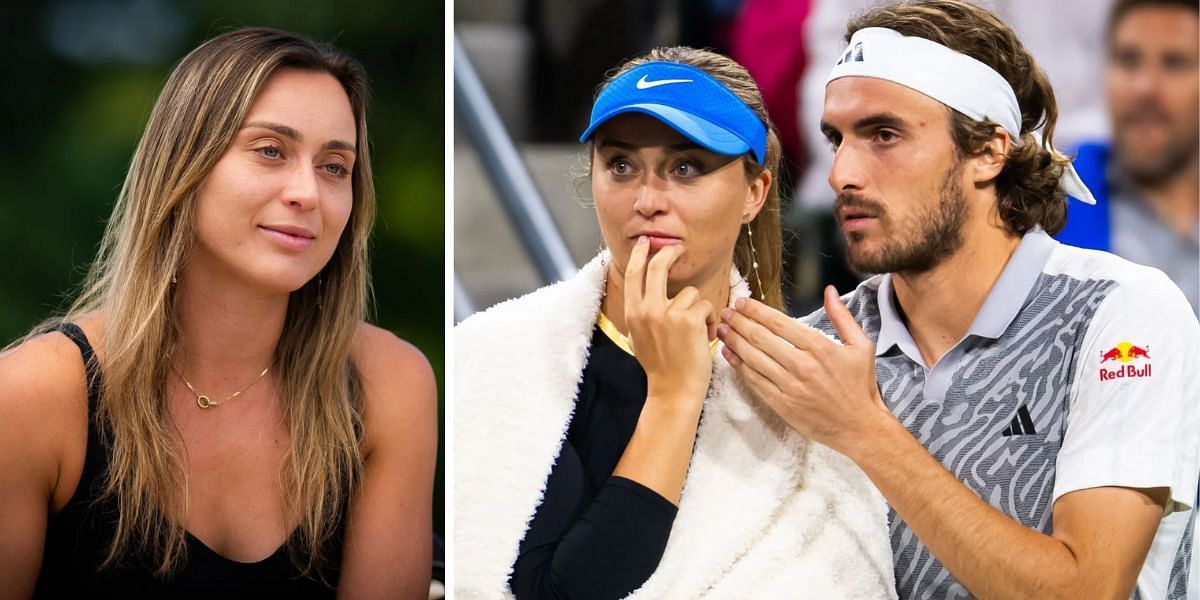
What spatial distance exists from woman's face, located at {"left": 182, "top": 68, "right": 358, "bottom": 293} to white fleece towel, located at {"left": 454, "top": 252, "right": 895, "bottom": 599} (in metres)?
0.32

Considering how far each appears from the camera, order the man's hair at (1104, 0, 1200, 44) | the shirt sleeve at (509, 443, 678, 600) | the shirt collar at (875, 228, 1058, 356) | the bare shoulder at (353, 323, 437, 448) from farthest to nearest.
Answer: the man's hair at (1104, 0, 1200, 44) < the bare shoulder at (353, 323, 437, 448) < the shirt collar at (875, 228, 1058, 356) < the shirt sleeve at (509, 443, 678, 600)

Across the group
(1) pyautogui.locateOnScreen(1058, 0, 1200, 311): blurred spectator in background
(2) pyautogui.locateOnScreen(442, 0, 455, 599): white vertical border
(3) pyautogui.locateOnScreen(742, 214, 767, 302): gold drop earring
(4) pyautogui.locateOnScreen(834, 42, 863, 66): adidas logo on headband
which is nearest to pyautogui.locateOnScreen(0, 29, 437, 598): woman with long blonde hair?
(2) pyautogui.locateOnScreen(442, 0, 455, 599): white vertical border

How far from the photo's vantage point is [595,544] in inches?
58.3

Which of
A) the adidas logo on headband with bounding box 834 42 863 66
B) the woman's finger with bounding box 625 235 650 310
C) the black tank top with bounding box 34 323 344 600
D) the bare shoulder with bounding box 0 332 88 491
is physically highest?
the adidas logo on headband with bounding box 834 42 863 66

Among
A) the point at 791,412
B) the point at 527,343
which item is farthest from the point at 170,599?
the point at 791,412

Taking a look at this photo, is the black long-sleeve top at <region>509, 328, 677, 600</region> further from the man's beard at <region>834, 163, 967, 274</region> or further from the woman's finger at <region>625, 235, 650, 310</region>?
the man's beard at <region>834, 163, 967, 274</region>

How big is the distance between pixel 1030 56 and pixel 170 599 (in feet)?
4.28

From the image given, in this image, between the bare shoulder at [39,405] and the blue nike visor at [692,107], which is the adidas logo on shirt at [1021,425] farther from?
the bare shoulder at [39,405]

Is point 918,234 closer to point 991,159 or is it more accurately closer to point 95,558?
→ point 991,159

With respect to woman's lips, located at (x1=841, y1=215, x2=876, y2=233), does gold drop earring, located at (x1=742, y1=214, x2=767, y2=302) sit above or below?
below

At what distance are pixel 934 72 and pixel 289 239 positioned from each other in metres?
0.85

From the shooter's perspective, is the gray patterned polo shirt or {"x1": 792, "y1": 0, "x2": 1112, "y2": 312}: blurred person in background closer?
the gray patterned polo shirt

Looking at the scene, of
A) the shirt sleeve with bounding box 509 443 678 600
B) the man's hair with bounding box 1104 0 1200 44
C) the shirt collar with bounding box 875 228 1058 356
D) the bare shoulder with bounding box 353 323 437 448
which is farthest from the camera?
the man's hair with bounding box 1104 0 1200 44

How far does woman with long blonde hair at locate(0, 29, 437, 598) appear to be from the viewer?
1.58m
